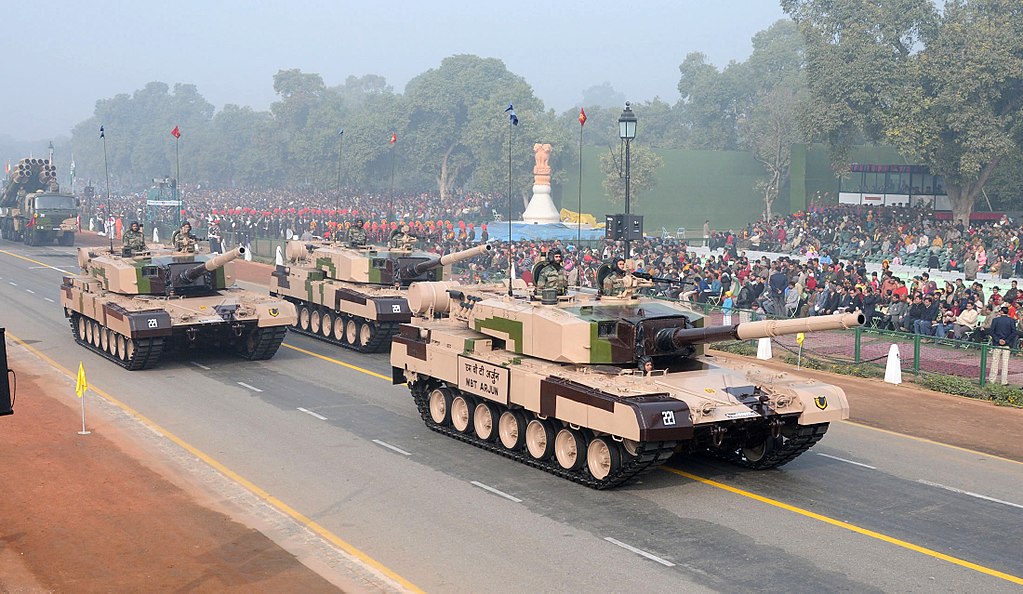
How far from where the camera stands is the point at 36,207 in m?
61.2

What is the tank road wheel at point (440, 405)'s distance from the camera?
66.2 feet

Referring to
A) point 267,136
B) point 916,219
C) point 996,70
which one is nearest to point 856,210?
point 916,219

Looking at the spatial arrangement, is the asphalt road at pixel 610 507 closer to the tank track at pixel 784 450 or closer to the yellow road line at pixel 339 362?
the tank track at pixel 784 450

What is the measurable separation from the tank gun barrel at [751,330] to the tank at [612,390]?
0.06 feet

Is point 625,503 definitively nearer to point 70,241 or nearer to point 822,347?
point 822,347

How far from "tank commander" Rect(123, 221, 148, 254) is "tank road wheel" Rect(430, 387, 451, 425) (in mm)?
12031

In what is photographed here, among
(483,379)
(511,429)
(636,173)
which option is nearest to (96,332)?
(483,379)

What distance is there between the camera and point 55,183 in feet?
208

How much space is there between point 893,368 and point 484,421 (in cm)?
1061

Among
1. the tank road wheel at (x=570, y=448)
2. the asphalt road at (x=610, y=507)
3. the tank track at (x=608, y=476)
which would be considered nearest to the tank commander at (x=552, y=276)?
the tank track at (x=608, y=476)

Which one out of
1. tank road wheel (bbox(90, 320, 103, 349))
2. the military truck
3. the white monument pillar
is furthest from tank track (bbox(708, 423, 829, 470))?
the military truck

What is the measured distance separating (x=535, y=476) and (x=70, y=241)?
53114mm

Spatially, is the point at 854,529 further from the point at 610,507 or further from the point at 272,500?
the point at 272,500

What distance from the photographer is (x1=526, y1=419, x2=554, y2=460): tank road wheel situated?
57.6 ft
